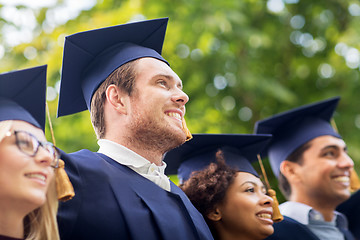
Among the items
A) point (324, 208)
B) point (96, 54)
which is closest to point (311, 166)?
point (324, 208)

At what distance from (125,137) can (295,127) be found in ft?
5.92

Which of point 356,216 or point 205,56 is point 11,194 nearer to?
point 356,216

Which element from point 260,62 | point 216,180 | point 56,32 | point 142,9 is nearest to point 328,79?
point 260,62

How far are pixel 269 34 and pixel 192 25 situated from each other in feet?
4.44

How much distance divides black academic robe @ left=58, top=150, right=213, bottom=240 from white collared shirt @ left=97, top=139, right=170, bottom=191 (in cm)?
3

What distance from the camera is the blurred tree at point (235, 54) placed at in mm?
5098

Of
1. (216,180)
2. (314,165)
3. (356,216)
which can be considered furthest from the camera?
(356,216)

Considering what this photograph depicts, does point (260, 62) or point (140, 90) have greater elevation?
point (260, 62)

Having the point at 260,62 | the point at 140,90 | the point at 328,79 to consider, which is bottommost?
the point at 140,90

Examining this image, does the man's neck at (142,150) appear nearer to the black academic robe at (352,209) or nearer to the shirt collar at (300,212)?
the shirt collar at (300,212)

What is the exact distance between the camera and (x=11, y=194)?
4.95 ft

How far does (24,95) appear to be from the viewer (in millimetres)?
1740

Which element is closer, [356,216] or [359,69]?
[356,216]

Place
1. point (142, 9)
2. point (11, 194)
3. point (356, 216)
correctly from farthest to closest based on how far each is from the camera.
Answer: point (142, 9) → point (356, 216) → point (11, 194)
